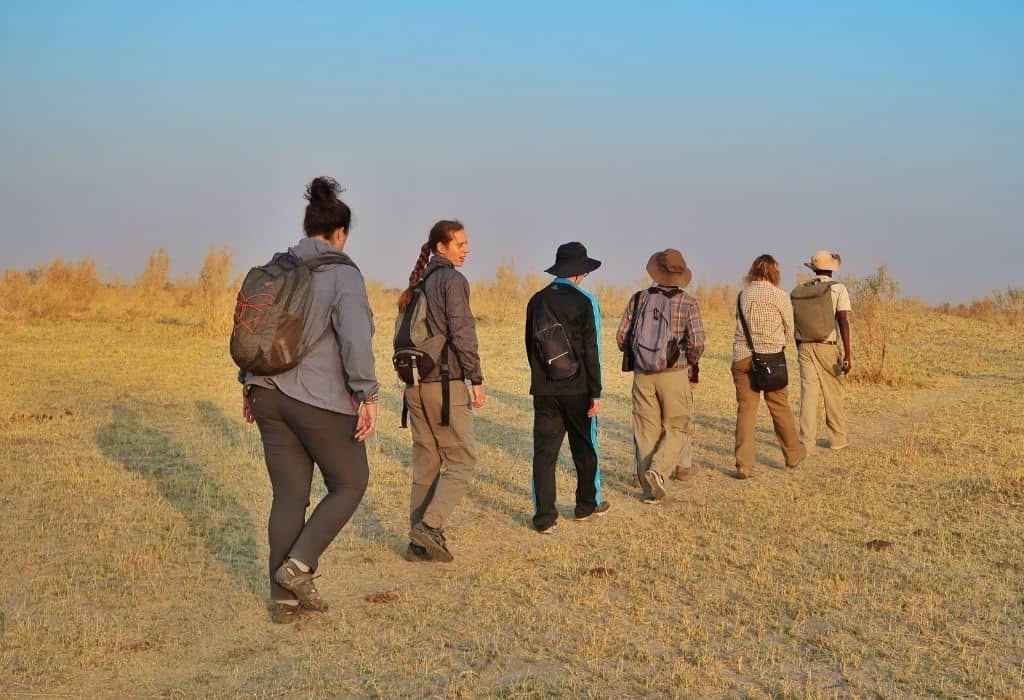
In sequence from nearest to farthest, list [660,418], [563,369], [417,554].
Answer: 1. [417,554]
2. [563,369]
3. [660,418]

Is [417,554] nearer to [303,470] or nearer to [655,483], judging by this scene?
[303,470]

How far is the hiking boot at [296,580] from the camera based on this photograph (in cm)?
488

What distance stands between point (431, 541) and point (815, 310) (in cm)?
519

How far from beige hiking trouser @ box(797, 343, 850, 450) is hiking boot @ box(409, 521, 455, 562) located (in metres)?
4.82

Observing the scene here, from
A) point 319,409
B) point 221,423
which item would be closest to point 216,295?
point 221,423

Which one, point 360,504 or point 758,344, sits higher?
point 758,344

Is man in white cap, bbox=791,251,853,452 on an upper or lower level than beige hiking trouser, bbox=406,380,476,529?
upper

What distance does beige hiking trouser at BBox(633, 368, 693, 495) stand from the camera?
314 inches

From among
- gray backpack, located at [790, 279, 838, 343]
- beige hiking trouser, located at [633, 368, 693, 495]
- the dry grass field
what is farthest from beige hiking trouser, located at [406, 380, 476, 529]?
gray backpack, located at [790, 279, 838, 343]

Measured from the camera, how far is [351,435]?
493 centimetres

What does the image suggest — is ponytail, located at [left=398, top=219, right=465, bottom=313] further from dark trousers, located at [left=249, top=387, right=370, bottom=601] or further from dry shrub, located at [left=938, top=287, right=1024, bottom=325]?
dry shrub, located at [left=938, top=287, right=1024, bottom=325]

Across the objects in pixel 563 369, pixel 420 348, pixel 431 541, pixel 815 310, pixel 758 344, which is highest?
pixel 815 310

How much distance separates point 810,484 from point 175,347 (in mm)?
16081

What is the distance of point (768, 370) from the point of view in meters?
8.72
